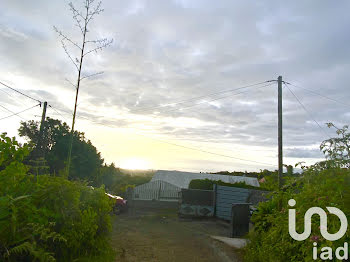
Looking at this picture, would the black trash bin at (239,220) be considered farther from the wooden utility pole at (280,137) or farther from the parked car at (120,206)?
the parked car at (120,206)

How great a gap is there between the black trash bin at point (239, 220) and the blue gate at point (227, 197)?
7.40 meters

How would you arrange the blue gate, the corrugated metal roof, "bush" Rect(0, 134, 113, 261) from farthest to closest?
the corrugated metal roof
the blue gate
"bush" Rect(0, 134, 113, 261)

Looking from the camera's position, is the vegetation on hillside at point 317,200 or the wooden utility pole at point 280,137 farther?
the wooden utility pole at point 280,137

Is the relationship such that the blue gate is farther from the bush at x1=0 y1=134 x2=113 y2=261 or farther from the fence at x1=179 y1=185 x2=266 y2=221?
the bush at x1=0 y1=134 x2=113 y2=261

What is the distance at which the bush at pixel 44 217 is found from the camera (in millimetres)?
3865

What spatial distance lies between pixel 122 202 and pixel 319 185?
1671cm

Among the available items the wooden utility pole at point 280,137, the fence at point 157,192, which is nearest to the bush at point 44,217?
the wooden utility pole at point 280,137

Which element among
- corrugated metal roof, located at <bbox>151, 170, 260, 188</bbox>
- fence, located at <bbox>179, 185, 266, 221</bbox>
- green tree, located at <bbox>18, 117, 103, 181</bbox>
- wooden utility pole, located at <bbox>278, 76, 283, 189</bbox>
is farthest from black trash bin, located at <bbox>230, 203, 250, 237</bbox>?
corrugated metal roof, located at <bbox>151, 170, 260, 188</bbox>

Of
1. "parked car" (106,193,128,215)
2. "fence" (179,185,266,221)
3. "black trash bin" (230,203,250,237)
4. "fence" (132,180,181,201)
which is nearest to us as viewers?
"black trash bin" (230,203,250,237)

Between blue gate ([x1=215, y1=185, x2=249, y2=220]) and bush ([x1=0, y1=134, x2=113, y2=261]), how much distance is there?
1410cm

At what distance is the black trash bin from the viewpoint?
40.0ft

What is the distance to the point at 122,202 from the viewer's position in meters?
20.6

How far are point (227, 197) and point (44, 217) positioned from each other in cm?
1693

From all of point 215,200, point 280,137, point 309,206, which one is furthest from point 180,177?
point 309,206
